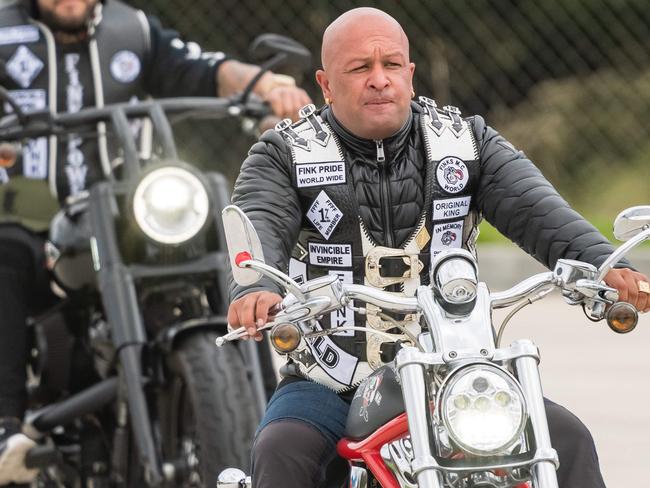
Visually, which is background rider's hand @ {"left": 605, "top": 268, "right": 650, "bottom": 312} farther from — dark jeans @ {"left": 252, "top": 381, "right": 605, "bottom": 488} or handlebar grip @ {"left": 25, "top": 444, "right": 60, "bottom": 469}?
handlebar grip @ {"left": 25, "top": 444, "right": 60, "bottom": 469}

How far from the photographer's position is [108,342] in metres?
5.05

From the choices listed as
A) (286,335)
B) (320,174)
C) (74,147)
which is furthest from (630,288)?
(74,147)

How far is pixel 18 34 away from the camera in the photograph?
554 centimetres

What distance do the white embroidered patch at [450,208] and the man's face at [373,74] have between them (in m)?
0.19

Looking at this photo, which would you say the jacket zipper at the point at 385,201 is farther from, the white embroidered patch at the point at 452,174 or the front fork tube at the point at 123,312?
the front fork tube at the point at 123,312

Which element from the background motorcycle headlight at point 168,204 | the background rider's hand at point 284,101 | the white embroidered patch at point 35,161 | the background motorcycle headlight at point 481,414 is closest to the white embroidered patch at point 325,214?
the background motorcycle headlight at point 481,414

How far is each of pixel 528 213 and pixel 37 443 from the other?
213 centimetres

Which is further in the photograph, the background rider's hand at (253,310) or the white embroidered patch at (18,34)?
the white embroidered patch at (18,34)

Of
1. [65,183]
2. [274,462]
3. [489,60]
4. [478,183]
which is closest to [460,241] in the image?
[478,183]

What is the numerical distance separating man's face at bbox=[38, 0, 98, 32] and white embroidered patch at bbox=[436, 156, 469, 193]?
7.24 ft

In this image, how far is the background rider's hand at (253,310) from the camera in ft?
9.98

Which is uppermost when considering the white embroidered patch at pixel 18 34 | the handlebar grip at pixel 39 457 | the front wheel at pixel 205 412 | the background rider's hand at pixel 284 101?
the white embroidered patch at pixel 18 34

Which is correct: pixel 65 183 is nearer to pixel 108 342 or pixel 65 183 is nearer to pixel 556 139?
pixel 108 342

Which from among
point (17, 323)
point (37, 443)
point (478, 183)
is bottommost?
point (37, 443)
